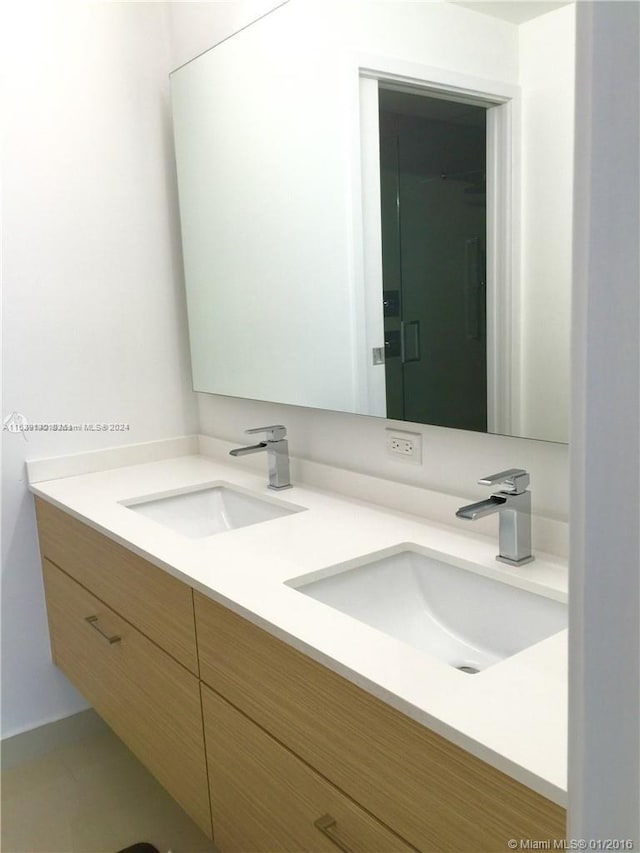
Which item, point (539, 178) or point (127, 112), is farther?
point (127, 112)

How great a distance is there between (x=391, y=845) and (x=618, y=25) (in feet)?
3.15

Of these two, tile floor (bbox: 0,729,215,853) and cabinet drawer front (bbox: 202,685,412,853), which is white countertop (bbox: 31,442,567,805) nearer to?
cabinet drawer front (bbox: 202,685,412,853)

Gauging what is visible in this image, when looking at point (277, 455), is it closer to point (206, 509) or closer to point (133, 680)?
point (206, 509)

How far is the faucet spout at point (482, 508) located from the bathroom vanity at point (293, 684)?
0.11 meters

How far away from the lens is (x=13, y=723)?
2.15 metres

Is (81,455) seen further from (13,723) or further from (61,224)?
(13,723)

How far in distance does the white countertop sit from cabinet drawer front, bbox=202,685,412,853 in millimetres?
213

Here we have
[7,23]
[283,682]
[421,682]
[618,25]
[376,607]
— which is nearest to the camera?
[618,25]

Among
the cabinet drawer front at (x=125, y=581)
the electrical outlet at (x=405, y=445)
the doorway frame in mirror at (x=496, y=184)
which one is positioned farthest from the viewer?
the electrical outlet at (x=405, y=445)

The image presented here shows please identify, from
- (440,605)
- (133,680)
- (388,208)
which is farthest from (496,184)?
(133,680)

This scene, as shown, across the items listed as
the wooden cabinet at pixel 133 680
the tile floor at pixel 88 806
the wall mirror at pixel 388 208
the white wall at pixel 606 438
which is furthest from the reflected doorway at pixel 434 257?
the tile floor at pixel 88 806

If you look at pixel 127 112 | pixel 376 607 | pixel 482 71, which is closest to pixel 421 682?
pixel 376 607

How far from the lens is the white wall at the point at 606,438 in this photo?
0.89ft

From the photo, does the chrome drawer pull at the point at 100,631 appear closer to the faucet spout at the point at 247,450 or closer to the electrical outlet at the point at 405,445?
the faucet spout at the point at 247,450
